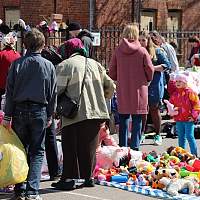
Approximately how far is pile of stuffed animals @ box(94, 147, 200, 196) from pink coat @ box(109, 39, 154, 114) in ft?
2.73

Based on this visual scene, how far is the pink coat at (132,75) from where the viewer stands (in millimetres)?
8922

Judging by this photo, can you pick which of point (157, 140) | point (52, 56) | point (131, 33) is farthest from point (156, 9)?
point (52, 56)

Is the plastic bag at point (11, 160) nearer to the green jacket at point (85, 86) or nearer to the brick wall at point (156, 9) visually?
the green jacket at point (85, 86)

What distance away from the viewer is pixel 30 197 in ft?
21.6

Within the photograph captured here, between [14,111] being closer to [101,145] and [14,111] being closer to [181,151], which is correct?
[101,145]

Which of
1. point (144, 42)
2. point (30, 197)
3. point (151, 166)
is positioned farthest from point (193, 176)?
point (144, 42)

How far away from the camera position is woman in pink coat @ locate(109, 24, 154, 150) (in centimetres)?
891

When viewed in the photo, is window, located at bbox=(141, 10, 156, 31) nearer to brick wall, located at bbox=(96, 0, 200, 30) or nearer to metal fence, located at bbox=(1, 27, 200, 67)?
brick wall, located at bbox=(96, 0, 200, 30)

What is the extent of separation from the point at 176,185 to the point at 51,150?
5.49 feet

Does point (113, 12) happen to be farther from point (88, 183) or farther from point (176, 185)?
point (176, 185)

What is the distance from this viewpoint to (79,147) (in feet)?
23.9

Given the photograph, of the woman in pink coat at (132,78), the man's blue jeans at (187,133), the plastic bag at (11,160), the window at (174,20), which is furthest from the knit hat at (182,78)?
the window at (174,20)

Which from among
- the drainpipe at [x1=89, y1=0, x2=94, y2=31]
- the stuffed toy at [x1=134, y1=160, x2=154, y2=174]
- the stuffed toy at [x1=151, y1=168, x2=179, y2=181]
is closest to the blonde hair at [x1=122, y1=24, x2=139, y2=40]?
the stuffed toy at [x1=134, y1=160, x2=154, y2=174]

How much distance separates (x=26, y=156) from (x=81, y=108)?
37.3 inches
